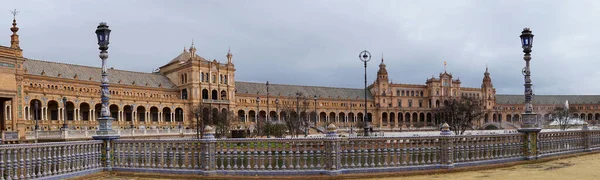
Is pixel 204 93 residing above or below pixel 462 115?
above

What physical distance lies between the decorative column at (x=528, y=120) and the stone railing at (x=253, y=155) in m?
2.63

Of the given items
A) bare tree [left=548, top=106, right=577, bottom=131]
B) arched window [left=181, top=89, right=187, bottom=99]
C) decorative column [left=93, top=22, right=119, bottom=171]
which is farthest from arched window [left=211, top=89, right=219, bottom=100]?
decorative column [left=93, top=22, right=119, bottom=171]

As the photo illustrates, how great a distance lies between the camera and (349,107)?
355ft

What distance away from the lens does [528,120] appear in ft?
45.9

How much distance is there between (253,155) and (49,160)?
3.90 meters

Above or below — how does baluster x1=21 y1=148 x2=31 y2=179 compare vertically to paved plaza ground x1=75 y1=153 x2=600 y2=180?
above

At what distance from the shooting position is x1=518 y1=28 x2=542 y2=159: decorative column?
44.5ft

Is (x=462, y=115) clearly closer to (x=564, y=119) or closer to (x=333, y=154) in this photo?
(x=333, y=154)

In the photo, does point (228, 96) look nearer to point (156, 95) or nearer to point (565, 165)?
point (156, 95)

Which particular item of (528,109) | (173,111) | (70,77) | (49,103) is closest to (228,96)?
(173,111)

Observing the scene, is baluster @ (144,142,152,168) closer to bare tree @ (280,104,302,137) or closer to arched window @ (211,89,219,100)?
bare tree @ (280,104,302,137)

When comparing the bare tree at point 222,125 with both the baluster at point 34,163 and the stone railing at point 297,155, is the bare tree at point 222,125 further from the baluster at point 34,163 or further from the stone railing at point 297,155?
the baluster at point 34,163

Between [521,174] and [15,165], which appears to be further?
[521,174]

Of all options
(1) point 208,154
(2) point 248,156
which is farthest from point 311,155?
(1) point 208,154
